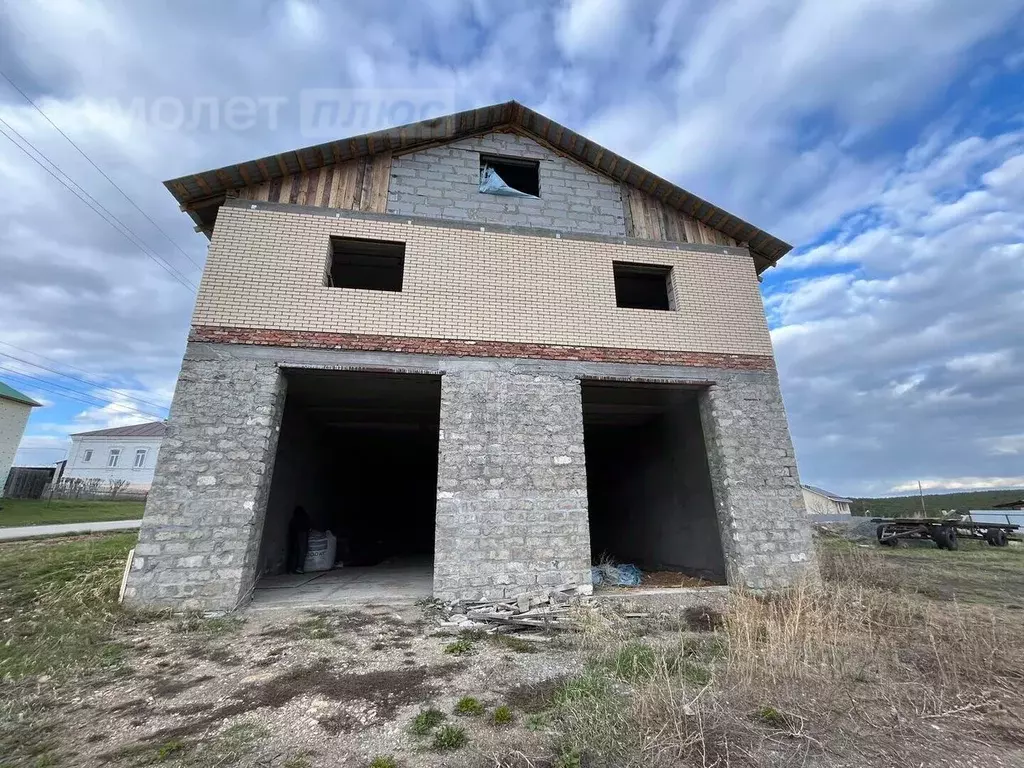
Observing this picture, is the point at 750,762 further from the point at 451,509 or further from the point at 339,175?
the point at 339,175

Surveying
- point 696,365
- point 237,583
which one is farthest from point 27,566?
point 696,365

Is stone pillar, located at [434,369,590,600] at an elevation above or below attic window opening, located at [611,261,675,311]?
below

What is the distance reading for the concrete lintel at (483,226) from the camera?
7438mm

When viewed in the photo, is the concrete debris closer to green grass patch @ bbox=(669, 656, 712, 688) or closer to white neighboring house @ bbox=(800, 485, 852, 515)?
green grass patch @ bbox=(669, 656, 712, 688)

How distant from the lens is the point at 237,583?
5.70 m

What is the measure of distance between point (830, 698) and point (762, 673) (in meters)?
0.47

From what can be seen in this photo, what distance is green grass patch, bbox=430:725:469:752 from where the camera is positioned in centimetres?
285

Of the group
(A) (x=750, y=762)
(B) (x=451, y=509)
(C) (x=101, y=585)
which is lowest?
(A) (x=750, y=762)

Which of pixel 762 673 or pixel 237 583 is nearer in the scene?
pixel 762 673

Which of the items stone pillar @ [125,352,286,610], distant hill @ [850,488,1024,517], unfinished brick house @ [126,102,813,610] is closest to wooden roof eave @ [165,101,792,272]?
unfinished brick house @ [126,102,813,610]

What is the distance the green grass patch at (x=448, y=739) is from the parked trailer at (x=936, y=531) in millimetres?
18652

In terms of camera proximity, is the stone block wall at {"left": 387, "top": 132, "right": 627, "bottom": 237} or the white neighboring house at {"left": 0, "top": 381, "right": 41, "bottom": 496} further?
the white neighboring house at {"left": 0, "top": 381, "right": 41, "bottom": 496}

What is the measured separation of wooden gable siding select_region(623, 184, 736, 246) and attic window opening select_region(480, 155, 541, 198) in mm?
1887

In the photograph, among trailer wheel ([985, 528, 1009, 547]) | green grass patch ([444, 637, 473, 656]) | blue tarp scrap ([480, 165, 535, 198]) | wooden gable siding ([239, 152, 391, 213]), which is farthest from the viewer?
trailer wheel ([985, 528, 1009, 547])
